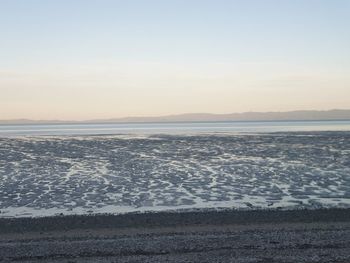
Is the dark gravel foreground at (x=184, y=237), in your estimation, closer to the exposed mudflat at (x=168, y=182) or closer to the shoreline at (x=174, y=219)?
the shoreline at (x=174, y=219)

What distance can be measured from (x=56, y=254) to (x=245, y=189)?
10.1m

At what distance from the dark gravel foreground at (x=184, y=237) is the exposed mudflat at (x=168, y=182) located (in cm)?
166

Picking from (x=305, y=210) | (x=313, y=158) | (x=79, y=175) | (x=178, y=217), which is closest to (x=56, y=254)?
(x=178, y=217)

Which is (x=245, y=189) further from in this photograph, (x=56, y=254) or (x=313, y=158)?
(x=313, y=158)

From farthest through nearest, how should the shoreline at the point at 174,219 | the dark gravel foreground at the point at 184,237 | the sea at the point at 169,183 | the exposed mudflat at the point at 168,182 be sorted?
the exposed mudflat at the point at 168,182, the sea at the point at 169,183, the shoreline at the point at 174,219, the dark gravel foreground at the point at 184,237

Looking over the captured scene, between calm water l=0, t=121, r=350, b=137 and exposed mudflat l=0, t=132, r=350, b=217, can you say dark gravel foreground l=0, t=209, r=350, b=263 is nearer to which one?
exposed mudflat l=0, t=132, r=350, b=217

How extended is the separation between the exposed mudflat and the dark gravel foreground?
166 centimetres

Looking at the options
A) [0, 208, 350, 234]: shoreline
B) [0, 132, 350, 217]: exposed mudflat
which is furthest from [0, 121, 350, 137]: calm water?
[0, 208, 350, 234]: shoreline

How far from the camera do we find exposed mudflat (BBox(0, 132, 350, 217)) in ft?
50.0

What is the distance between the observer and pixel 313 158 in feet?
97.5

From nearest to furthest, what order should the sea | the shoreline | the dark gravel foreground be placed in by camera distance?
the dark gravel foreground < the shoreline < the sea

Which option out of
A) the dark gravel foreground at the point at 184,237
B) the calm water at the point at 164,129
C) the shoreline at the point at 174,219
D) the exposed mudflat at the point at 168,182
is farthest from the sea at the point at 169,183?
the calm water at the point at 164,129

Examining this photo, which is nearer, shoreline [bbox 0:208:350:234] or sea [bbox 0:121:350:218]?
shoreline [bbox 0:208:350:234]

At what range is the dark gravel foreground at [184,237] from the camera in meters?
8.91
